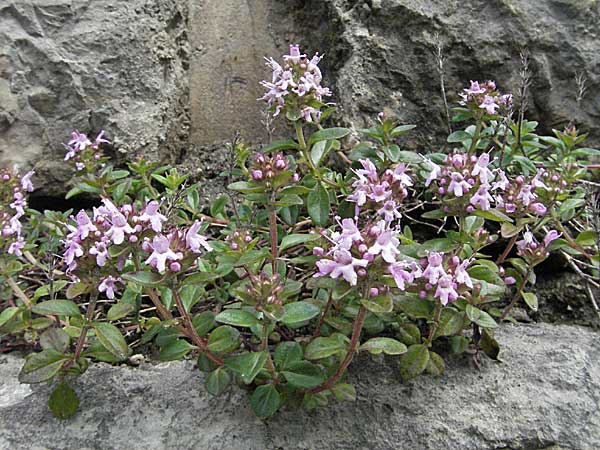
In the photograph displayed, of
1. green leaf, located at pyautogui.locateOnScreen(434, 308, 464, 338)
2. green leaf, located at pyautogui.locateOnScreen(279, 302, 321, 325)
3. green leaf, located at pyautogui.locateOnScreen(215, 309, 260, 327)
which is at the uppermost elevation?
green leaf, located at pyautogui.locateOnScreen(279, 302, 321, 325)

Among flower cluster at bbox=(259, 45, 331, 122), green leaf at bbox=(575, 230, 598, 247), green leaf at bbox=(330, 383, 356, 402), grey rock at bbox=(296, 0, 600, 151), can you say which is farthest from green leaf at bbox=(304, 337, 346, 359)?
grey rock at bbox=(296, 0, 600, 151)

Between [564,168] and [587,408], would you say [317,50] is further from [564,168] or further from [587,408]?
[587,408]

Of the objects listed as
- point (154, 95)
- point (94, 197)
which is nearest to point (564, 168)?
point (154, 95)

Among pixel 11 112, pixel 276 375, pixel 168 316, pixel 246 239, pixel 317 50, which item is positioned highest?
pixel 317 50

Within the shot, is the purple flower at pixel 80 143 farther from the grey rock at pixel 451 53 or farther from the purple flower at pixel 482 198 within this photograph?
the purple flower at pixel 482 198

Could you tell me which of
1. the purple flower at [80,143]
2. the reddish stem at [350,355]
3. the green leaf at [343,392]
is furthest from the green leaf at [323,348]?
the purple flower at [80,143]

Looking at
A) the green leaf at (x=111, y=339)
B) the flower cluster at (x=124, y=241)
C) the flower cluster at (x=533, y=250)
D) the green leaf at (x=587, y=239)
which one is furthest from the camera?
the green leaf at (x=587, y=239)

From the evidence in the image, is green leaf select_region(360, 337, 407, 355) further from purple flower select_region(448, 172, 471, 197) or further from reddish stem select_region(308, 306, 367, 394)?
purple flower select_region(448, 172, 471, 197)
